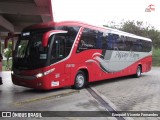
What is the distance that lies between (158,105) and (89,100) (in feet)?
7.90

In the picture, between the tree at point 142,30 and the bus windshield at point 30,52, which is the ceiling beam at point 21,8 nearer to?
the bus windshield at point 30,52

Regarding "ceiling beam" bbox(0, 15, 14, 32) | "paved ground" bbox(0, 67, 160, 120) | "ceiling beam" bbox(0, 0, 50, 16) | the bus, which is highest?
"ceiling beam" bbox(0, 0, 50, 16)

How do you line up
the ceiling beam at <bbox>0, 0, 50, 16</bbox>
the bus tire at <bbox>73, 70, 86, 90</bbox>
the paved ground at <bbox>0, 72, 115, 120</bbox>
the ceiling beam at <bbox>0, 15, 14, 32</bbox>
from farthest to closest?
the ceiling beam at <bbox>0, 15, 14, 32</bbox> → the ceiling beam at <bbox>0, 0, 50, 16</bbox> → the bus tire at <bbox>73, 70, 86, 90</bbox> → the paved ground at <bbox>0, 72, 115, 120</bbox>

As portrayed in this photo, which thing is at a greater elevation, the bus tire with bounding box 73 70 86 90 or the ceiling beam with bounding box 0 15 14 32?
the ceiling beam with bounding box 0 15 14 32

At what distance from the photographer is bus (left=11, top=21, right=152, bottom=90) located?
1162cm

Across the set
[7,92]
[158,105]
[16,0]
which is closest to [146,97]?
[158,105]

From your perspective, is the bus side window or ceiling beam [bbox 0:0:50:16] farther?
ceiling beam [bbox 0:0:50:16]

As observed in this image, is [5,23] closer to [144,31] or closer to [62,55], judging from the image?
[62,55]

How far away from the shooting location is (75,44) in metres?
12.8

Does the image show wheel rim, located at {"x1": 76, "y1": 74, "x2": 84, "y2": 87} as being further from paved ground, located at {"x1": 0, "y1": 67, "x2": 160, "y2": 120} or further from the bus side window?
the bus side window

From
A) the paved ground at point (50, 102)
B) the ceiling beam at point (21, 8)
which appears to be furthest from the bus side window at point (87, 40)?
the ceiling beam at point (21, 8)

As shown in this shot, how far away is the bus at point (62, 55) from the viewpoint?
1162 cm

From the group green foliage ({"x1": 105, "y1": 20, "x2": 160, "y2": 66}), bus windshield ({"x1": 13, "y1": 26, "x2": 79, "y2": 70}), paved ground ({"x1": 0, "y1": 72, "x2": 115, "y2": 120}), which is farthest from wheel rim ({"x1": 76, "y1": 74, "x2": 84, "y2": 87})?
green foliage ({"x1": 105, "y1": 20, "x2": 160, "y2": 66})

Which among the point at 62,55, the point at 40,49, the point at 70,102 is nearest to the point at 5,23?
the point at 62,55
